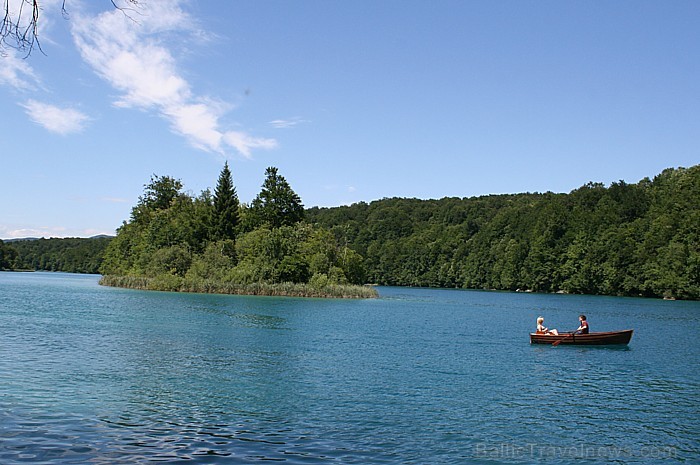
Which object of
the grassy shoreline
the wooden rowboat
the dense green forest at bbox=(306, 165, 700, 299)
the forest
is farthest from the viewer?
the dense green forest at bbox=(306, 165, 700, 299)

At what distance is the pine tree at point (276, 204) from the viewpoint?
88.9 m

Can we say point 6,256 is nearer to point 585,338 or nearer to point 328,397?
point 585,338

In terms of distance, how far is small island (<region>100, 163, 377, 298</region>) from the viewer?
2960 inches

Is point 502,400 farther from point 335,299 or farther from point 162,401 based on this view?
point 335,299

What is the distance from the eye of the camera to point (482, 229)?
15788 cm

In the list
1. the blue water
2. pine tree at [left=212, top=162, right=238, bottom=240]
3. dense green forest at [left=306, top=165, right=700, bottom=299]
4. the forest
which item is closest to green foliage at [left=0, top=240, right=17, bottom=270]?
the forest

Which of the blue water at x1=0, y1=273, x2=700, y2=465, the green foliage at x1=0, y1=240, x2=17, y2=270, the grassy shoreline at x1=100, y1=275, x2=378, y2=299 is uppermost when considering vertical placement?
the green foliage at x1=0, y1=240, x2=17, y2=270

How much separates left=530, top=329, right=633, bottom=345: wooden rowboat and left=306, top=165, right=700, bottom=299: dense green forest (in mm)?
53499

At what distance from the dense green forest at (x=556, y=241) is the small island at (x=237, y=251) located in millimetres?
8323

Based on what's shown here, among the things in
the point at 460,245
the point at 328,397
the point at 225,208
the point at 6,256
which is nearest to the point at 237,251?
the point at 225,208

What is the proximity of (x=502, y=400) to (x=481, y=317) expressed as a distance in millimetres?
36015

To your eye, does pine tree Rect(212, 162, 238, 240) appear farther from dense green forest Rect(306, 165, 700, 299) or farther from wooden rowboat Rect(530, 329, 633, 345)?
wooden rowboat Rect(530, 329, 633, 345)

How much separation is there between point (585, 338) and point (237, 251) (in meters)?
55.3

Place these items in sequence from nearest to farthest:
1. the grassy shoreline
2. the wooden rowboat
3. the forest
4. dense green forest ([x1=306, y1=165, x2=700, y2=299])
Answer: the wooden rowboat < the grassy shoreline < the forest < dense green forest ([x1=306, y1=165, x2=700, y2=299])
